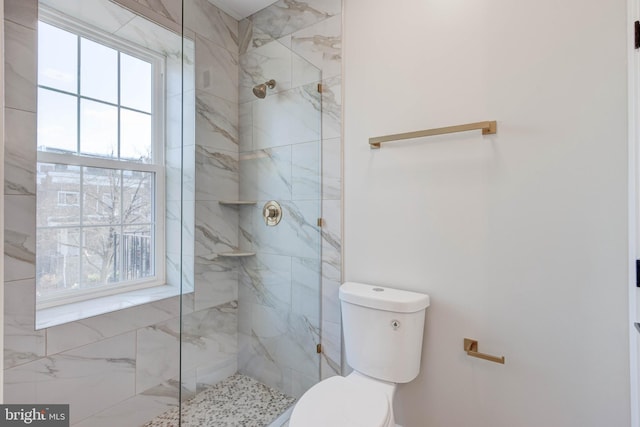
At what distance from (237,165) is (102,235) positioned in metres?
0.91

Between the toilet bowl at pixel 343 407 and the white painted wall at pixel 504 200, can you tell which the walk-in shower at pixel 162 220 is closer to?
the white painted wall at pixel 504 200

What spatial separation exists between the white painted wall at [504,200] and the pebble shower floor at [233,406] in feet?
2.35

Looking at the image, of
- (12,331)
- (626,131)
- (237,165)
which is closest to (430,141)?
(626,131)

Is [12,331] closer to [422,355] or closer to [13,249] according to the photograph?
[13,249]

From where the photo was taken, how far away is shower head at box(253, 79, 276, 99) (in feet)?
5.65

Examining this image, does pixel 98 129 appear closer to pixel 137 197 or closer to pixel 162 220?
pixel 137 197

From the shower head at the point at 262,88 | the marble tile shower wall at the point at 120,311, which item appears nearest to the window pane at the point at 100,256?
the marble tile shower wall at the point at 120,311

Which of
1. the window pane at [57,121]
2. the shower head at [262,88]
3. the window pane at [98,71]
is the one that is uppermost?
the window pane at [98,71]

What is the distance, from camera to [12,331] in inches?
53.6

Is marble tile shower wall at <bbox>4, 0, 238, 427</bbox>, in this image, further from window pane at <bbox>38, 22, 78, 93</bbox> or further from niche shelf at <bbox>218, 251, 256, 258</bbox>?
window pane at <bbox>38, 22, 78, 93</bbox>

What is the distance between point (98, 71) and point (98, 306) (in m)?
1.29

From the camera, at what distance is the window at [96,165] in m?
1.62

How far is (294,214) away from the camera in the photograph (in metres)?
1.78

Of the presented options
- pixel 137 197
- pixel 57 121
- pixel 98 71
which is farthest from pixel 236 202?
pixel 98 71
